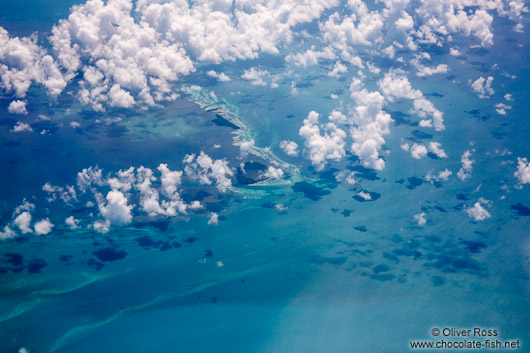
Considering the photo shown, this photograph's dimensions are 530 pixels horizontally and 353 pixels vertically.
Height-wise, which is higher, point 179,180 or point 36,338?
point 179,180

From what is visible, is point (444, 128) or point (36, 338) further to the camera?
point (444, 128)

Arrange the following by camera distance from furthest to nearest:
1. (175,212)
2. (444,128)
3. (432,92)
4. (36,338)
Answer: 1. (432,92)
2. (444,128)
3. (175,212)
4. (36,338)

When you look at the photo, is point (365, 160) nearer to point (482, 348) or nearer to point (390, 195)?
point (390, 195)

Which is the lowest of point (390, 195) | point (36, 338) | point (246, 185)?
point (36, 338)

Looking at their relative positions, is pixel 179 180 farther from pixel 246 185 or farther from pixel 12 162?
pixel 12 162

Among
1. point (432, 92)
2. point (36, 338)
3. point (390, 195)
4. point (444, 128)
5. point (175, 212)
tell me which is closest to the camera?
point (36, 338)

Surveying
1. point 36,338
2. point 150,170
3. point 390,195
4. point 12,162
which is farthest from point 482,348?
point 12,162
